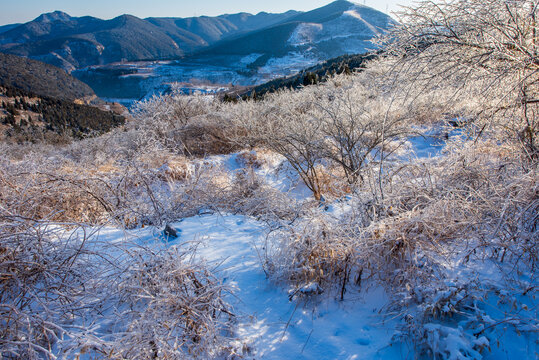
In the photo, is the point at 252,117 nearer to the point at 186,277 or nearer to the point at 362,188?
the point at 362,188

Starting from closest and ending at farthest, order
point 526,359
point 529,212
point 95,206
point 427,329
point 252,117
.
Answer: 1. point 526,359
2. point 427,329
3. point 529,212
4. point 95,206
5. point 252,117

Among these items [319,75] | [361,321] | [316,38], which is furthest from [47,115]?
[316,38]

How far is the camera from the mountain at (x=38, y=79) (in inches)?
3135

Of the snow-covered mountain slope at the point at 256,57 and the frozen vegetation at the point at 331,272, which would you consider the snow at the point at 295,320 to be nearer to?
the frozen vegetation at the point at 331,272

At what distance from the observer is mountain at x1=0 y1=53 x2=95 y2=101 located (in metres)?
79.6

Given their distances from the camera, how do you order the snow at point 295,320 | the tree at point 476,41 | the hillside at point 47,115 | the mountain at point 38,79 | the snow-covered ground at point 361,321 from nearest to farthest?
the snow-covered ground at point 361,321 → the snow at point 295,320 → the tree at point 476,41 → the hillside at point 47,115 → the mountain at point 38,79

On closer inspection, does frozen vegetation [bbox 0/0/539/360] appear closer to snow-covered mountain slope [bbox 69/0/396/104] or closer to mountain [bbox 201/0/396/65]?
snow-covered mountain slope [bbox 69/0/396/104]

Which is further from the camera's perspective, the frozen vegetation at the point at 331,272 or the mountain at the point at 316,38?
the mountain at the point at 316,38

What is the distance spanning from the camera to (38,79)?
84625 millimetres

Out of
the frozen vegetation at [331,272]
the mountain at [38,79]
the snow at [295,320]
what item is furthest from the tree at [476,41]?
the mountain at [38,79]

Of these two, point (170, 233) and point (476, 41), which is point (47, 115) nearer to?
point (170, 233)

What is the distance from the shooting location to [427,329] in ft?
5.76

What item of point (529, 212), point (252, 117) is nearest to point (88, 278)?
point (529, 212)

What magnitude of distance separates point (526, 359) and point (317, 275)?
1.36 m
